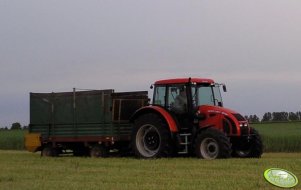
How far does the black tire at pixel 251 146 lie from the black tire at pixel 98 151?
398cm

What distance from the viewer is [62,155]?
20.1 metres

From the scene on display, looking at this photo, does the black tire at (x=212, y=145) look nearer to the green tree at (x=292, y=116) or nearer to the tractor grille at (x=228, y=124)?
the tractor grille at (x=228, y=124)

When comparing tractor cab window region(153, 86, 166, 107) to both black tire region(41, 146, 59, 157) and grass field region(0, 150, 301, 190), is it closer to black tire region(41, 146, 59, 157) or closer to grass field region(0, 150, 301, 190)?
grass field region(0, 150, 301, 190)

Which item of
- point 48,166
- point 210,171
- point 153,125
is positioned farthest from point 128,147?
point 210,171

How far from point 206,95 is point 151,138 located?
2008mm

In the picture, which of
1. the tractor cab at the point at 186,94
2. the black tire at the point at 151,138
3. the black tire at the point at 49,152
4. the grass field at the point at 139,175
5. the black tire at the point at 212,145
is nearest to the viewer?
the grass field at the point at 139,175

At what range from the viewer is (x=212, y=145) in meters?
15.8

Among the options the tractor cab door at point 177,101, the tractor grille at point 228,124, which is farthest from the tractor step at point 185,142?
the tractor grille at point 228,124

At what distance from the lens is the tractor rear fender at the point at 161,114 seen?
16.5 metres

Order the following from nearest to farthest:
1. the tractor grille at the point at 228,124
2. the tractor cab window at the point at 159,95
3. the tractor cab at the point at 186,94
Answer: the tractor grille at the point at 228,124 < the tractor cab at the point at 186,94 < the tractor cab window at the point at 159,95

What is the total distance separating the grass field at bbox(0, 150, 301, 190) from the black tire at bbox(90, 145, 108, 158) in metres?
2.99

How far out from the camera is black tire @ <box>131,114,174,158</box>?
54.0 ft

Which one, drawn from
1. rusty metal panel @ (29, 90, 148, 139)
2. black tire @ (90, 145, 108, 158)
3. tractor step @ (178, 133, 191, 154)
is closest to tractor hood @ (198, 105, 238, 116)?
tractor step @ (178, 133, 191, 154)

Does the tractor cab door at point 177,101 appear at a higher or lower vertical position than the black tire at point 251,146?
higher
